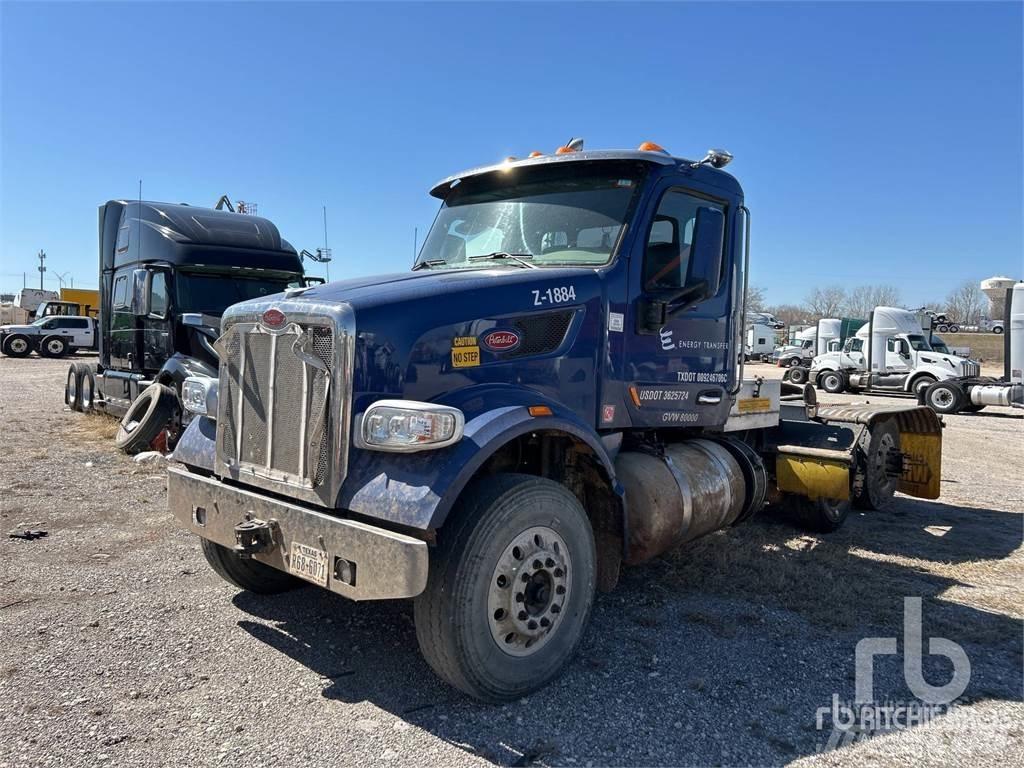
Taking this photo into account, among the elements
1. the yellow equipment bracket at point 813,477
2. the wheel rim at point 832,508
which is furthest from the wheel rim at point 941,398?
the yellow equipment bracket at point 813,477

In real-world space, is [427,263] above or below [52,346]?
above

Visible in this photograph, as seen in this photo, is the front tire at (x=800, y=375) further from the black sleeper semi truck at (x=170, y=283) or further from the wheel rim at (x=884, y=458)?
the wheel rim at (x=884, y=458)

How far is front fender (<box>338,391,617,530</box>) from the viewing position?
3.19 m

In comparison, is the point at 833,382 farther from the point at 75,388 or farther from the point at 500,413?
→ the point at 500,413

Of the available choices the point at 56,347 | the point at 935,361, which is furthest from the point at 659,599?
the point at 56,347

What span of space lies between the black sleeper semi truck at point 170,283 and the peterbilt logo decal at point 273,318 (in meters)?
6.73

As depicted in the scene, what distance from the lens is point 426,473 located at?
329 centimetres

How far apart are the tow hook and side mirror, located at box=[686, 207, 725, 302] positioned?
2876mm

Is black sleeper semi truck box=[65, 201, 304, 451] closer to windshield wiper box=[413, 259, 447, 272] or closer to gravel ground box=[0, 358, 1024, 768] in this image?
gravel ground box=[0, 358, 1024, 768]

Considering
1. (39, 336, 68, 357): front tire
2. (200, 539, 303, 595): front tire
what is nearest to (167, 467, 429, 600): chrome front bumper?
(200, 539, 303, 595): front tire

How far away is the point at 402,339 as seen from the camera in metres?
3.55

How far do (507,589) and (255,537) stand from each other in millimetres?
1262

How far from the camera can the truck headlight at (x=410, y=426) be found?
10.7 ft

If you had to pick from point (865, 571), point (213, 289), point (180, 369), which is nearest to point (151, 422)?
point (180, 369)
